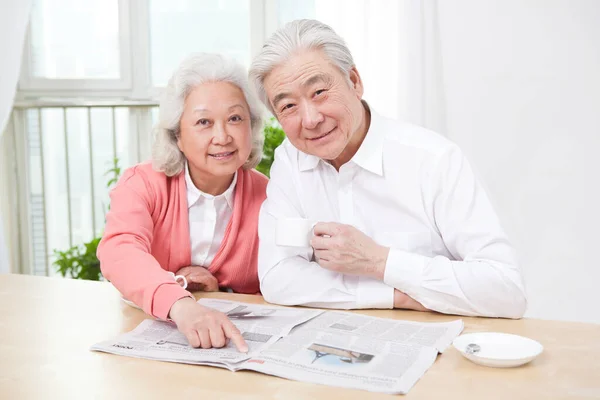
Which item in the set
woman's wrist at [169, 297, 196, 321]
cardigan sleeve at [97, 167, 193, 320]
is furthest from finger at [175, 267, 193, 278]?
woman's wrist at [169, 297, 196, 321]

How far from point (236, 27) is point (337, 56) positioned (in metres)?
2.28

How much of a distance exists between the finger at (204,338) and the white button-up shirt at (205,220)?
625mm

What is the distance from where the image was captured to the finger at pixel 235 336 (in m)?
1.21

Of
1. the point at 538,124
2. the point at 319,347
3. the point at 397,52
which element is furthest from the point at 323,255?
the point at 538,124

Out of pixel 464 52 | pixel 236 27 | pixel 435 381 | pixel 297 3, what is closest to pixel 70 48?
pixel 236 27

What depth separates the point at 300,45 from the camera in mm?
1562

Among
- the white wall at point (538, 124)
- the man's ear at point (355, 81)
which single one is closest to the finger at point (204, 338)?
the man's ear at point (355, 81)

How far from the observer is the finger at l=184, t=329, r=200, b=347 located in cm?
126

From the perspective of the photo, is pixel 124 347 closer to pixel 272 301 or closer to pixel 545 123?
pixel 272 301

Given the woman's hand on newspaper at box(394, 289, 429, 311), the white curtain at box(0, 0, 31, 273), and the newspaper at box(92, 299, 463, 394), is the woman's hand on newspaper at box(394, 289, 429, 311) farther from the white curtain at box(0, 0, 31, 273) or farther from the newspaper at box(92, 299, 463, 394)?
the white curtain at box(0, 0, 31, 273)

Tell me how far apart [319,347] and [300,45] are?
0.72m

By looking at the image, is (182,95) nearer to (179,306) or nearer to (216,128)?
(216,128)

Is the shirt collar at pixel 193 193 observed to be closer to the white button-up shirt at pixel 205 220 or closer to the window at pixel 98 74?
the white button-up shirt at pixel 205 220

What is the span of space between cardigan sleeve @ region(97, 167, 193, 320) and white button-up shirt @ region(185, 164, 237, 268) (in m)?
0.12
